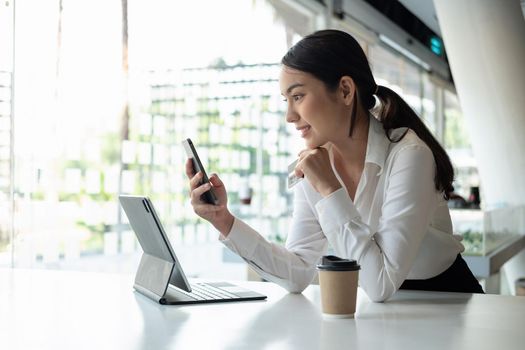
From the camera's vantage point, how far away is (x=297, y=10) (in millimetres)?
6383

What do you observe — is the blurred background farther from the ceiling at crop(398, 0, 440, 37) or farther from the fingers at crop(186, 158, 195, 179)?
the fingers at crop(186, 158, 195, 179)

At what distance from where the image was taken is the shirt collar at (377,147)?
1.72m

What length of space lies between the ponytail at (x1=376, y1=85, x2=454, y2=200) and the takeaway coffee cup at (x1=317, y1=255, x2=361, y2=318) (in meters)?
0.45

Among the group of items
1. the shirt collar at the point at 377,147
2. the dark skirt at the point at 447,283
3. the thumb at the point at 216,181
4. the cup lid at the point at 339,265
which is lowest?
the dark skirt at the point at 447,283

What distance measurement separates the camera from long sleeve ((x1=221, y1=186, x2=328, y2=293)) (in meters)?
1.72

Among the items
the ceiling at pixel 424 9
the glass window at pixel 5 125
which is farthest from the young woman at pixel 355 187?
the ceiling at pixel 424 9

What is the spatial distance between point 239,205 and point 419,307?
15.5 feet

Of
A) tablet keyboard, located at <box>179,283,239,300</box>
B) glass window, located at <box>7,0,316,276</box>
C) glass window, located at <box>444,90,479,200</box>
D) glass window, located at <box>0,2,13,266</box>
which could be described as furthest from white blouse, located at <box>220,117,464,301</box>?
glass window, located at <box>444,90,479,200</box>

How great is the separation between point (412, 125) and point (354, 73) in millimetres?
192

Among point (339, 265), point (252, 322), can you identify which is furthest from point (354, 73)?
point (252, 322)

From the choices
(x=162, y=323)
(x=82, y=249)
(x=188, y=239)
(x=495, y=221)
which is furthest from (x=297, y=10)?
(x=162, y=323)

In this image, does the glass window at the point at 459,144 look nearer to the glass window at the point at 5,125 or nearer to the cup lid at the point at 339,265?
the glass window at the point at 5,125

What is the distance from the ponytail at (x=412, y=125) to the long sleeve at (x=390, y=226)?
75 millimetres

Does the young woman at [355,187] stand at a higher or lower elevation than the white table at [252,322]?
higher
